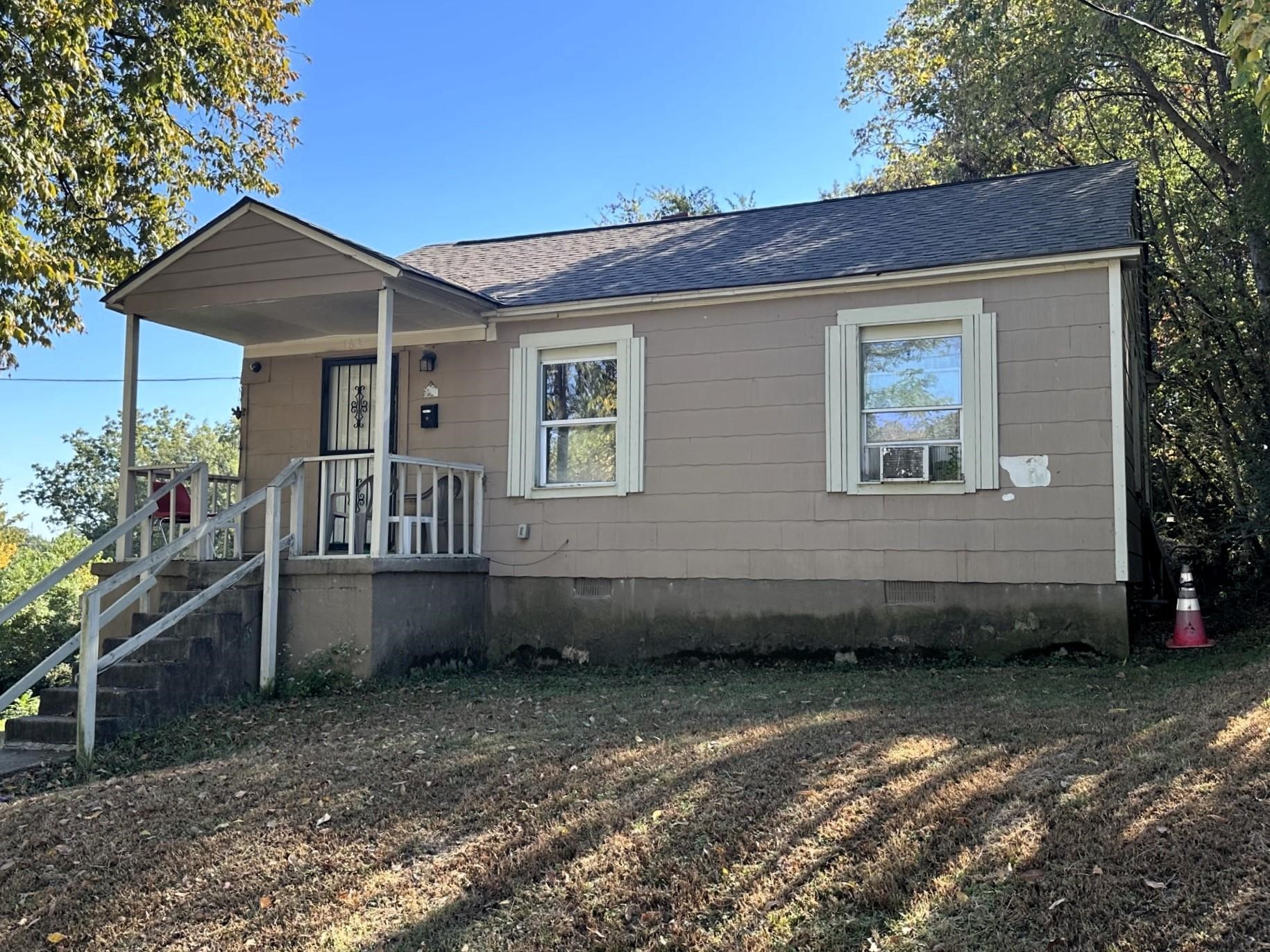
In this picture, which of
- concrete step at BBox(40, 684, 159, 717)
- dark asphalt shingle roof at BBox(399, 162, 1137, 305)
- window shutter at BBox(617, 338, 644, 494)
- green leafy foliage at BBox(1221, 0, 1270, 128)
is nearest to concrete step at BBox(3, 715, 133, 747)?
concrete step at BBox(40, 684, 159, 717)

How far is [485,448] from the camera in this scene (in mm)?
9477

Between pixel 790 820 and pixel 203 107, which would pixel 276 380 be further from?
pixel 790 820

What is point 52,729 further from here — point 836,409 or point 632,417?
point 836,409

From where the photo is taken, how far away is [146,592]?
6.95m

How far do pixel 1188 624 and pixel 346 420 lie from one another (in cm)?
792

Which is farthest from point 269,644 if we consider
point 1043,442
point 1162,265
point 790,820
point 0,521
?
point 0,521

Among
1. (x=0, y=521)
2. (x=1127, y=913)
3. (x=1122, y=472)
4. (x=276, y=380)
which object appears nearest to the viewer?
(x=1127, y=913)

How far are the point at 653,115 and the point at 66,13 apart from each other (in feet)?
60.6

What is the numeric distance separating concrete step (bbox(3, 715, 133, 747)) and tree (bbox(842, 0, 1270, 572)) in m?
10.2

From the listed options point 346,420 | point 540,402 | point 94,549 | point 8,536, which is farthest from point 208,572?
point 8,536

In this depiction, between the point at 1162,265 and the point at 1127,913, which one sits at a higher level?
the point at 1162,265

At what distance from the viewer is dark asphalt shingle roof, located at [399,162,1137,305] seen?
325 inches

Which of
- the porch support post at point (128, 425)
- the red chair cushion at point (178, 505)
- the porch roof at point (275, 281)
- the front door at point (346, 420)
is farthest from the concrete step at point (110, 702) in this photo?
the porch roof at point (275, 281)

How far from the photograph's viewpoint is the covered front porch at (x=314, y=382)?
26.6ft
